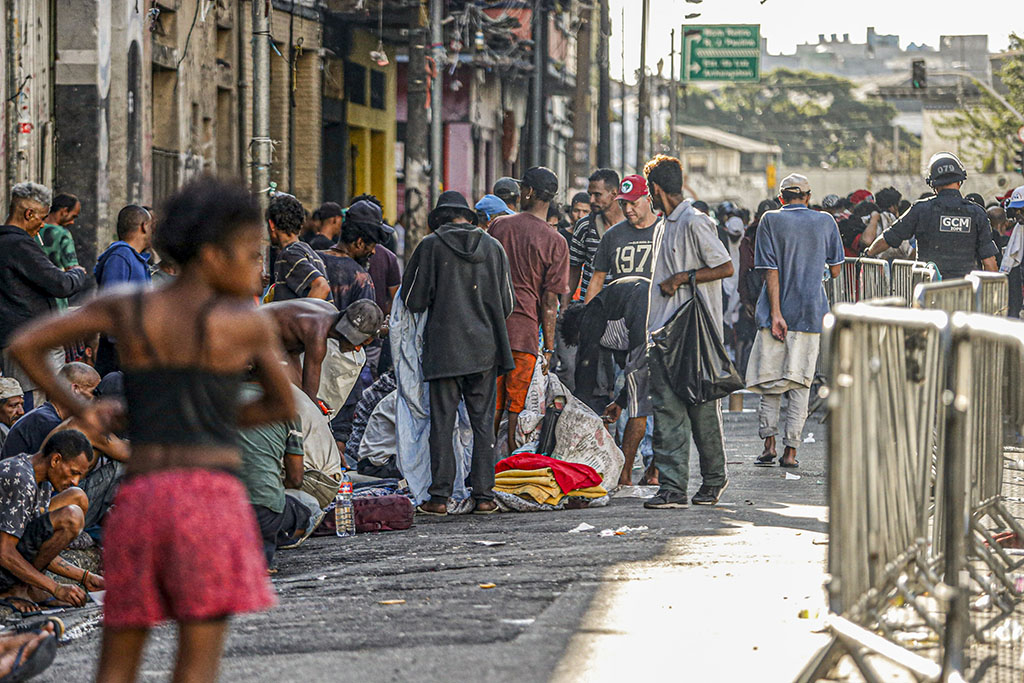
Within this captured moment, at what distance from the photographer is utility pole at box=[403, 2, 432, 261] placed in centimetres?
1861

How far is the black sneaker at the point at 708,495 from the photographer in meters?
9.55

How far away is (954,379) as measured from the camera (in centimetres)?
463

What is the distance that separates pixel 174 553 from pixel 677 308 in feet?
19.1

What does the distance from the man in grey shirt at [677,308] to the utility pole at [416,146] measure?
886cm

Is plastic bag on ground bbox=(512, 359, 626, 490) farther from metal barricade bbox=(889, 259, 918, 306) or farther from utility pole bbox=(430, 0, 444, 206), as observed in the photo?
utility pole bbox=(430, 0, 444, 206)

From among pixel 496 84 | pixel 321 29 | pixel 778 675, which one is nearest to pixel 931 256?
pixel 778 675

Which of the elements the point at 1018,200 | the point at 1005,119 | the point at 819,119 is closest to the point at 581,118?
the point at 1018,200

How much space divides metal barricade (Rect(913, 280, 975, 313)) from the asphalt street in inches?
50.7

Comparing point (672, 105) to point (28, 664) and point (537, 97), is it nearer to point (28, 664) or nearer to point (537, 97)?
point (537, 97)

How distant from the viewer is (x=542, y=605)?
22.1ft

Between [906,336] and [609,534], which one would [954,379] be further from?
[609,534]

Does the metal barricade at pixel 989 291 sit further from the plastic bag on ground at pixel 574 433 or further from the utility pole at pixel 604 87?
the utility pole at pixel 604 87

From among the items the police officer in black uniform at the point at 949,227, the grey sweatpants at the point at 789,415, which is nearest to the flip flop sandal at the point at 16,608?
the grey sweatpants at the point at 789,415

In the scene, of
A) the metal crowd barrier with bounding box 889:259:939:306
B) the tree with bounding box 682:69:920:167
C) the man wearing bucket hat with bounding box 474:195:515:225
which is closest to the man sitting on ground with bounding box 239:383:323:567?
the man wearing bucket hat with bounding box 474:195:515:225
